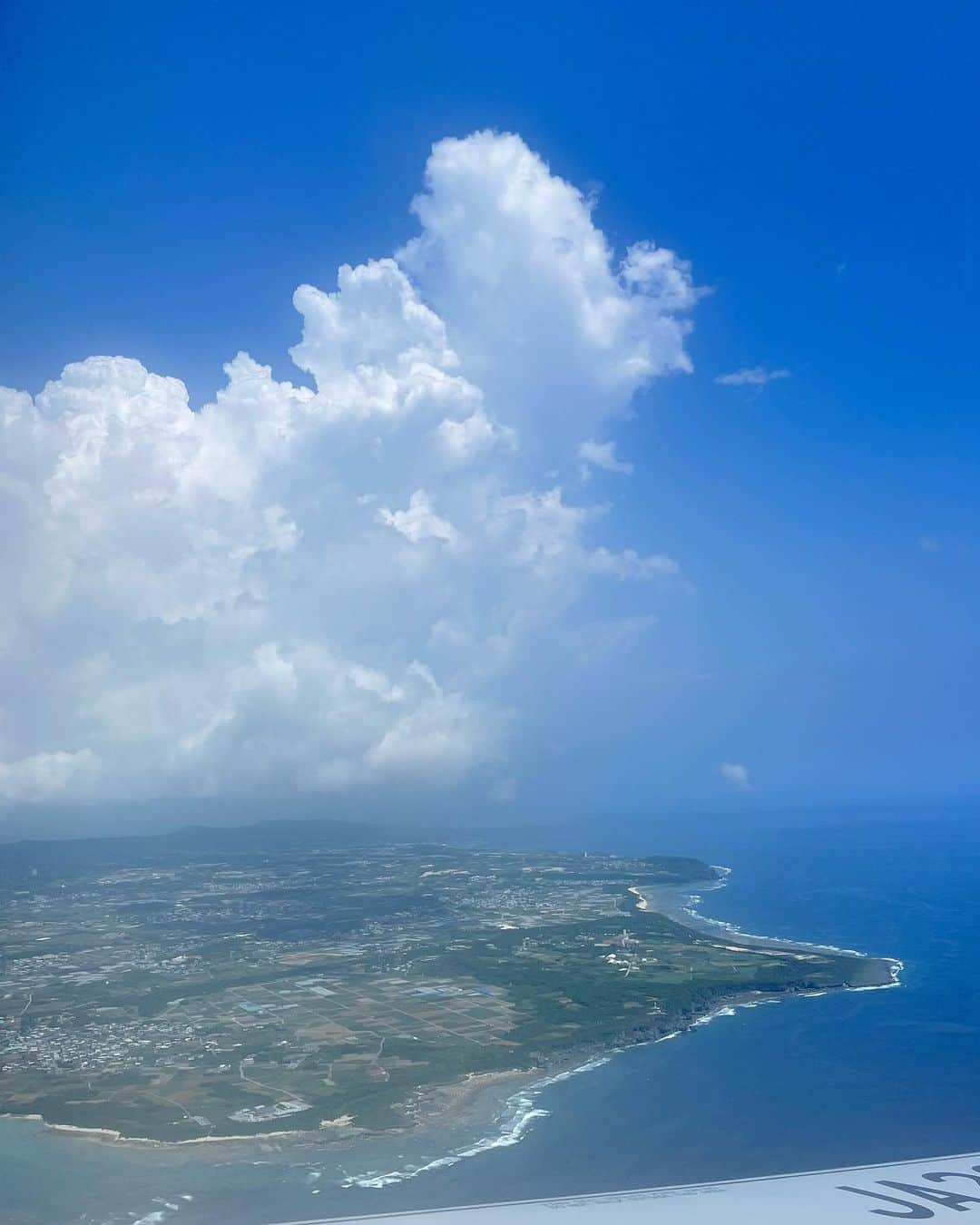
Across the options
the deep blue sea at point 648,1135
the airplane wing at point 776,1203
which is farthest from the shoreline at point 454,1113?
the airplane wing at point 776,1203

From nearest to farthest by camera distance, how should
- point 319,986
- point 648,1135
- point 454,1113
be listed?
point 648,1135 → point 454,1113 → point 319,986

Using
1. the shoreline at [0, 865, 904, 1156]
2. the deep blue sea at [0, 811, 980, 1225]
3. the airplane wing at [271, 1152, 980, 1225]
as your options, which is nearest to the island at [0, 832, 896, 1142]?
the shoreline at [0, 865, 904, 1156]

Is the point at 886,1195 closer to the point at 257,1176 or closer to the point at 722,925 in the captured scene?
the point at 257,1176

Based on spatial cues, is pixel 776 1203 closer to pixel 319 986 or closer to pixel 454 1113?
pixel 454 1113

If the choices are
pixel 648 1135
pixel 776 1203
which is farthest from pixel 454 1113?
pixel 776 1203

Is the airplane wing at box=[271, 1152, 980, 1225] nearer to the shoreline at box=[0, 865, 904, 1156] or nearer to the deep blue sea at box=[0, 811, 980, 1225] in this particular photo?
the deep blue sea at box=[0, 811, 980, 1225]
